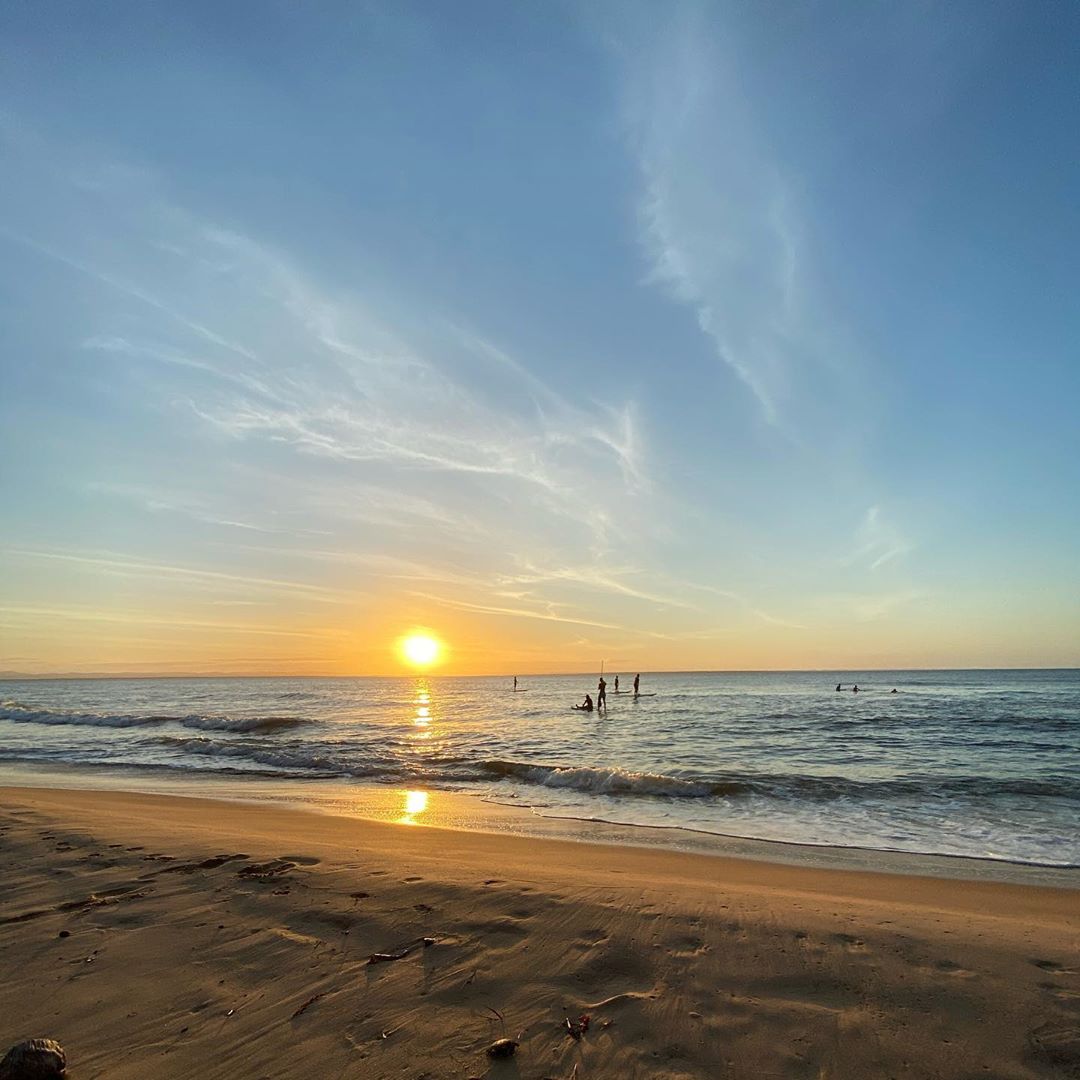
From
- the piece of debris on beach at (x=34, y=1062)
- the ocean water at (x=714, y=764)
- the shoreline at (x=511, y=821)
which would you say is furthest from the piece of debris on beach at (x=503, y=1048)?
the ocean water at (x=714, y=764)

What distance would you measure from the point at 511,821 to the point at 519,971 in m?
8.22

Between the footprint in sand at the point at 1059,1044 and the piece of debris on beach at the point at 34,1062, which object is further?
the footprint in sand at the point at 1059,1044

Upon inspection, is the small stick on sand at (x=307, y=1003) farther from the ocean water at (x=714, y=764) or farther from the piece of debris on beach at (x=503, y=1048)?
the ocean water at (x=714, y=764)

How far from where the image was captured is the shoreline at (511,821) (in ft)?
29.2

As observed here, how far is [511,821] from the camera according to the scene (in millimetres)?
12375

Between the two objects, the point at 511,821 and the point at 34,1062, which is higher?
the point at 34,1062

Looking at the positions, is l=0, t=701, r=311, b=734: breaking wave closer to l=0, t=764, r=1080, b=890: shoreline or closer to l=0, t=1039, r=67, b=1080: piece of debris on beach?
l=0, t=764, r=1080, b=890: shoreline

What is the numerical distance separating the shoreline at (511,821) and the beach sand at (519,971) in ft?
3.87

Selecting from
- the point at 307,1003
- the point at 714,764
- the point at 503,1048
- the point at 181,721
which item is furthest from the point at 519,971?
the point at 181,721

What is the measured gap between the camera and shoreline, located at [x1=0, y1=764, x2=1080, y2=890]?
890 cm

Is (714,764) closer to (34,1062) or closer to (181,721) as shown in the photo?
(34,1062)

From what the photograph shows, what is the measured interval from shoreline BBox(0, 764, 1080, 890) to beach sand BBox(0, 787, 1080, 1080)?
118cm

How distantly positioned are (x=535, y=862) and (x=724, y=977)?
172 inches

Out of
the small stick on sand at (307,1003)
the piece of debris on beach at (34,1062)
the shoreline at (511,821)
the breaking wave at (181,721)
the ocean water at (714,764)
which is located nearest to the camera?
the piece of debris on beach at (34,1062)
